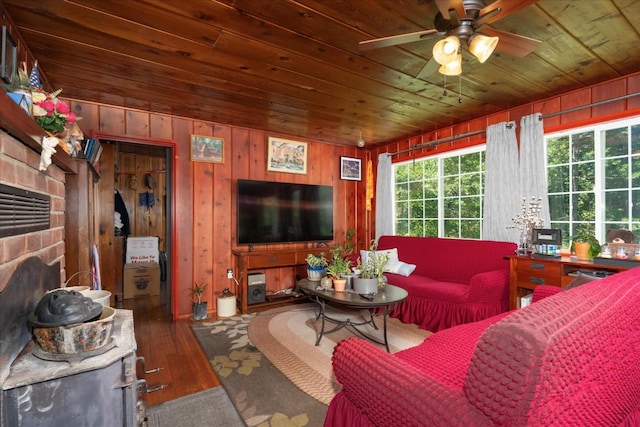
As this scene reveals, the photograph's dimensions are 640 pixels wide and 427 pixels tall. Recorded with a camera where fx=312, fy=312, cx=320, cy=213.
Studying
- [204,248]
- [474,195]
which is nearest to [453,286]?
[474,195]

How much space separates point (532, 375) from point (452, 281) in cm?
300

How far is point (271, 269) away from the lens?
4227 millimetres

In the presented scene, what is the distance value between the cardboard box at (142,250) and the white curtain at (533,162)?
5098 mm

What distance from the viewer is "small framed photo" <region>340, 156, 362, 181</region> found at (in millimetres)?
4828

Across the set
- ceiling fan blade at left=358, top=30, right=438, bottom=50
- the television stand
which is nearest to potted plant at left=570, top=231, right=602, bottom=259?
ceiling fan blade at left=358, top=30, right=438, bottom=50

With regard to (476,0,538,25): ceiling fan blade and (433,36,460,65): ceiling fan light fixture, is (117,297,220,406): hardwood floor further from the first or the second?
(476,0,538,25): ceiling fan blade

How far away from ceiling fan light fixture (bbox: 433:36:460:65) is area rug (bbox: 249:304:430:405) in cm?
205

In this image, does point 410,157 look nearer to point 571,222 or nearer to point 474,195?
point 474,195

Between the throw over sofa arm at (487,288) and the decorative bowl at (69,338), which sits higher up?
the decorative bowl at (69,338)

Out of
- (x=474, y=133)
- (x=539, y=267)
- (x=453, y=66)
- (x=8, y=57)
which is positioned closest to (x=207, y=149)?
(x=8, y=57)

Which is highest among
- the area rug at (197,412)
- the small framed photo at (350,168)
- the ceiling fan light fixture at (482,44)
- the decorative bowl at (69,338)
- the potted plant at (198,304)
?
the ceiling fan light fixture at (482,44)

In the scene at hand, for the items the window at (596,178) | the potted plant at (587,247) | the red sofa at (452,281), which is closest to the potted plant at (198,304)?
the red sofa at (452,281)

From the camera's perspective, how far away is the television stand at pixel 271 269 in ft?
12.1

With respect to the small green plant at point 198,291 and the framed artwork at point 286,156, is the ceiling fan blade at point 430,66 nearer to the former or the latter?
the framed artwork at point 286,156
